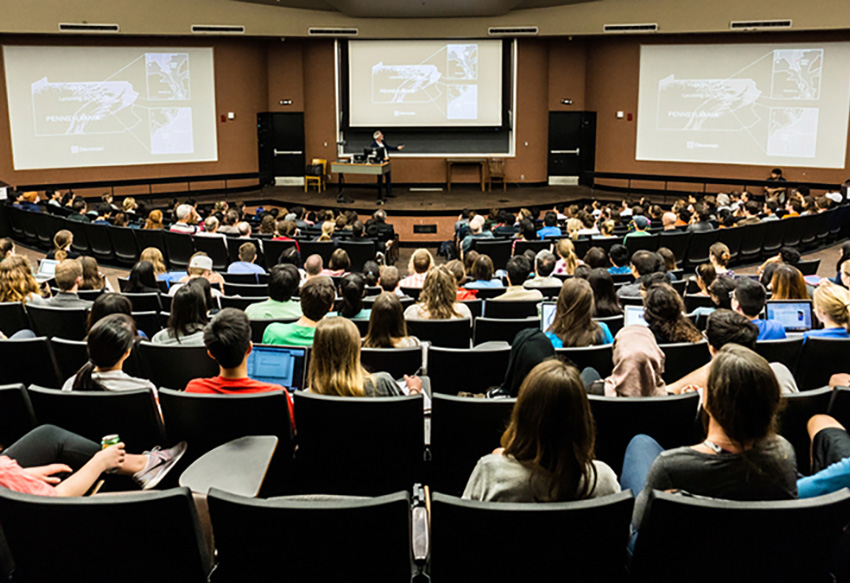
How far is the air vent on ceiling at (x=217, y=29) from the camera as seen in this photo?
1631cm

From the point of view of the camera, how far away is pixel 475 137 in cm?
1797

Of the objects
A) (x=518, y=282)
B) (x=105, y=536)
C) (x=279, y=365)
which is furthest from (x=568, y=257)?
(x=105, y=536)

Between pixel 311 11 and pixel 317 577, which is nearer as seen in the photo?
pixel 317 577

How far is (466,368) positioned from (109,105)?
50.0 ft

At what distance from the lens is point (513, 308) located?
5523mm

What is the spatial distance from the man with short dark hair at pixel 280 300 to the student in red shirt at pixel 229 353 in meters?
1.94

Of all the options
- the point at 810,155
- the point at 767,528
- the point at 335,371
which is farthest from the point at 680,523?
the point at 810,155

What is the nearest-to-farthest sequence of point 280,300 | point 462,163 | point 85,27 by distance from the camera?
1. point 280,300
2. point 85,27
3. point 462,163

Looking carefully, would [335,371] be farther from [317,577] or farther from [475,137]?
[475,137]

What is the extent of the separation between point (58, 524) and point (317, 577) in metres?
0.71

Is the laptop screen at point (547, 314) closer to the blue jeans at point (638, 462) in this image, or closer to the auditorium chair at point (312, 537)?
the blue jeans at point (638, 462)

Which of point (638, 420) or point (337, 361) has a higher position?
point (337, 361)

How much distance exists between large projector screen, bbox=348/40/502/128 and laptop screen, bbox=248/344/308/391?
14743mm

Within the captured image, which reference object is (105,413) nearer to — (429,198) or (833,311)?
(833,311)
